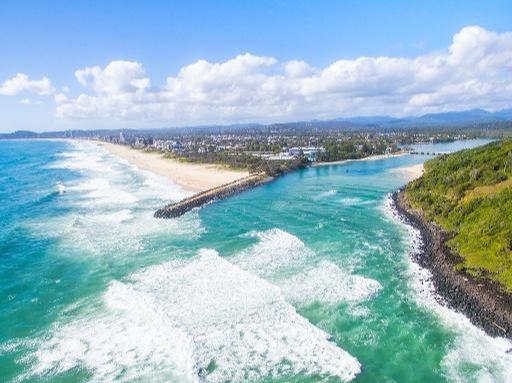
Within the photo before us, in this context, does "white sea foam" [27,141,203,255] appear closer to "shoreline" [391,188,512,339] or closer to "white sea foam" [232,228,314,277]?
"white sea foam" [232,228,314,277]

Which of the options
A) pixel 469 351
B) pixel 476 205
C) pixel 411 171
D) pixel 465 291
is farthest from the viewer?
pixel 411 171

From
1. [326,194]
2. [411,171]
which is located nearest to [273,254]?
[326,194]

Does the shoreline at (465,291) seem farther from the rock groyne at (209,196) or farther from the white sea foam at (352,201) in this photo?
the rock groyne at (209,196)

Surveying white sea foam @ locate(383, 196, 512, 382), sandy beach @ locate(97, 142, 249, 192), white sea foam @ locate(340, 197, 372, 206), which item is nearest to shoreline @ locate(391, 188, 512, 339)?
white sea foam @ locate(383, 196, 512, 382)

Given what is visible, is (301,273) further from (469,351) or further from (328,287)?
(469,351)

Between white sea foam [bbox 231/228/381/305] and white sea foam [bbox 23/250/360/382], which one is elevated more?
white sea foam [bbox 231/228/381/305]

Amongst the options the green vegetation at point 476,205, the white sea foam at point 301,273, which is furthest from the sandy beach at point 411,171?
the white sea foam at point 301,273
